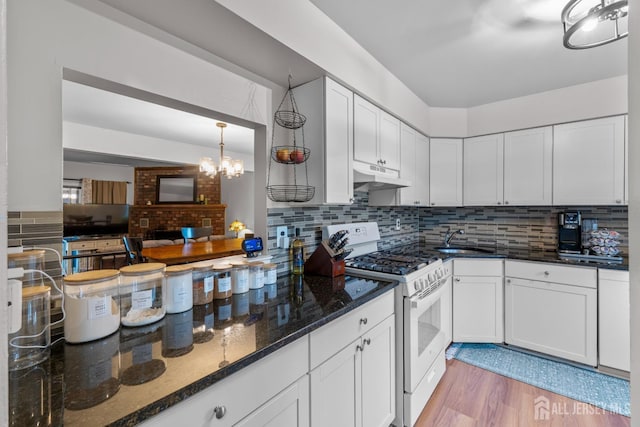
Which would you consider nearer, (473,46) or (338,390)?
(338,390)

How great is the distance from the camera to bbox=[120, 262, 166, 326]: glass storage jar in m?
1.08

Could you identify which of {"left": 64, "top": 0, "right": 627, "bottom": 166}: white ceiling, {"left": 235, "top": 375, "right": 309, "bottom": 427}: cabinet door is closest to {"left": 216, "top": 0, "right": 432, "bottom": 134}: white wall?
{"left": 64, "top": 0, "right": 627, "bottom": 166}: white ceiling

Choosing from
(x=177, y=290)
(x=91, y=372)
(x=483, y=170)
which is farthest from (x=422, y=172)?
(x=91, y=372)

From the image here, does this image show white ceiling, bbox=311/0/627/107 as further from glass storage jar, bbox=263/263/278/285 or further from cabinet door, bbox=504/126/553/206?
glass storage jar, bbox=263/263/278/285

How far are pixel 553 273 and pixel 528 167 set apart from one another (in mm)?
1052

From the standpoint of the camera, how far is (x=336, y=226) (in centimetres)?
217

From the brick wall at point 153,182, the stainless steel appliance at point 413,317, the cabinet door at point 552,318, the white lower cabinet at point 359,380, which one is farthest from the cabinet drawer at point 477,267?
the brick wall at point 153,182

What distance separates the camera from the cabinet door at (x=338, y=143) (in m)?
1.73

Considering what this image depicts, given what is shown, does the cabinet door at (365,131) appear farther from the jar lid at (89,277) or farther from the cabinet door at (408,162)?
the jar lid at (89,277)

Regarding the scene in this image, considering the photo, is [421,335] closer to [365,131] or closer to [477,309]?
[477,309]

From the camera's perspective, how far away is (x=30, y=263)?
36.1 inches

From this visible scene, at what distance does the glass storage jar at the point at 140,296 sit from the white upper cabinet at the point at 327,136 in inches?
38.4

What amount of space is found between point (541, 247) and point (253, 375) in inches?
126

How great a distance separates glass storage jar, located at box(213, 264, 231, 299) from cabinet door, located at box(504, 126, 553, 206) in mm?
2809
